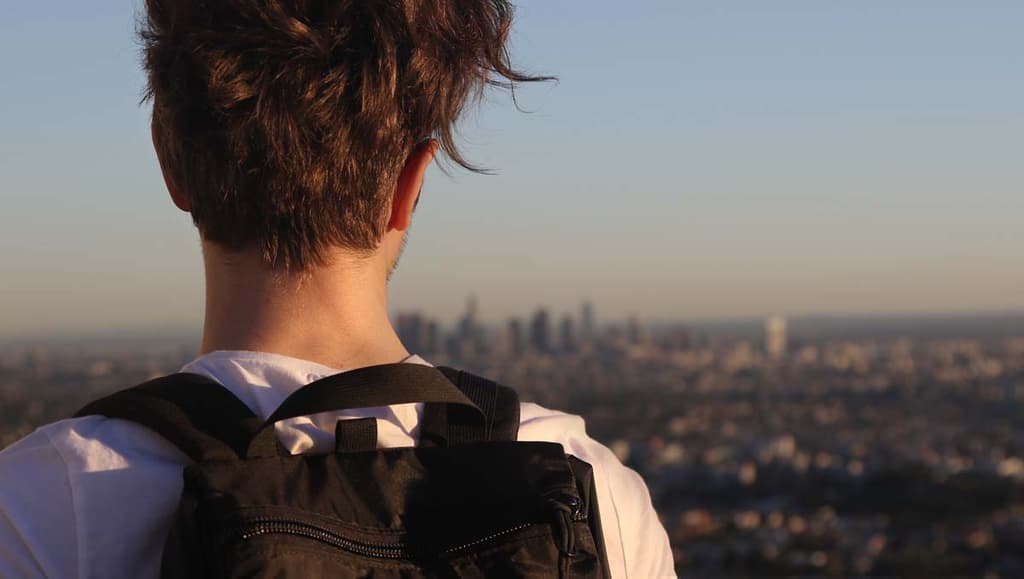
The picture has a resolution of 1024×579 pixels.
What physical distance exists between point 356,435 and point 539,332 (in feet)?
171

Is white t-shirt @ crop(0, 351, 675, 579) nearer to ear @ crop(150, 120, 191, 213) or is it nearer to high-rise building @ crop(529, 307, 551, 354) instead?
ear @ crop(150, 120, 191, 213)

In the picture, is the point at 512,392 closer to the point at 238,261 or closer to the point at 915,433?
the point at 238,261

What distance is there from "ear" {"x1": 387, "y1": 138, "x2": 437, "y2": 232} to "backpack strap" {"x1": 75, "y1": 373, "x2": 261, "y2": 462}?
280 mm

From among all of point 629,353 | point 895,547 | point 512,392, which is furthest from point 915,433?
point 512,392

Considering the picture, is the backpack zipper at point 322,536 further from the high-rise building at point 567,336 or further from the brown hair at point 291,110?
the high-rise building at point 567,336

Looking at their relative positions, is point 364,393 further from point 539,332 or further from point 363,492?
point 539,332

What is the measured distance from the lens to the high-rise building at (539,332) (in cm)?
5284

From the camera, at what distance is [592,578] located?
3.80 ft

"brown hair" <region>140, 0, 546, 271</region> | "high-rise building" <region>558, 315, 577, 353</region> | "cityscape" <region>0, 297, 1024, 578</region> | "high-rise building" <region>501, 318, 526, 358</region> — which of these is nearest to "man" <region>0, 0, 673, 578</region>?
"brown hair" <region>140, 0, 546, 271</region>

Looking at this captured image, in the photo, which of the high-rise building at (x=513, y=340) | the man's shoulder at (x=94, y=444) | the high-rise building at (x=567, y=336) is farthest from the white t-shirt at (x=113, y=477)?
the high-rise building at (x=567, y=336)

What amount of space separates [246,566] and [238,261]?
33 centimetres

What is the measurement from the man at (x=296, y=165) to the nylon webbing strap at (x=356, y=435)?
0.04m

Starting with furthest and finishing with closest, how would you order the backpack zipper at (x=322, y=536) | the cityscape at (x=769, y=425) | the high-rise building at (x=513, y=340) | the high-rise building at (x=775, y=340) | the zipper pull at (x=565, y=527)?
1. the high-rise building at (x=775, y=340)
2. the high-rise building at (x=513, y=340)
3. the cityscape at (x=769, y=425)
4. the zipper pull at (x=565, y=527)
5. the backpack zipper at (x=322, y=536)

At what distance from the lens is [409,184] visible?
4.18 feet
